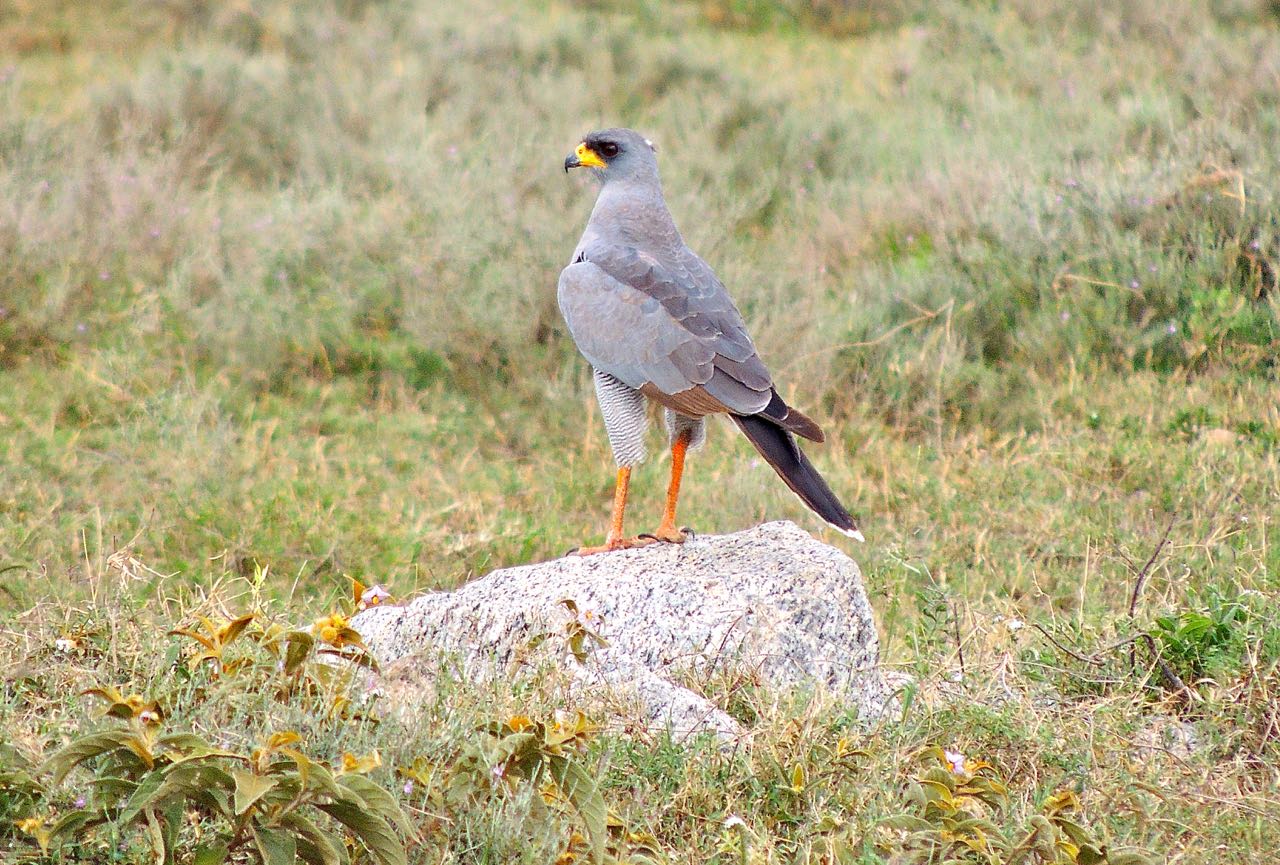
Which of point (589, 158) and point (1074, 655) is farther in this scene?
point (589, 158)

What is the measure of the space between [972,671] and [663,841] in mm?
1215

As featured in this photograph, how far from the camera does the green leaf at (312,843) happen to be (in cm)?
255

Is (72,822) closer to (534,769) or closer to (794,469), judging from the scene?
(534,769)

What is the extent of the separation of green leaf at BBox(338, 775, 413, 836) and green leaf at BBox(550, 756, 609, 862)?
0.37 m

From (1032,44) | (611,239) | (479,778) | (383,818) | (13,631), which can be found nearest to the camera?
(383,818)

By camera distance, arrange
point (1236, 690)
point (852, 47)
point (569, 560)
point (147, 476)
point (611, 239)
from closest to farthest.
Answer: point (1236, 690) < point (569, 560) < point (611, 239) < point (147, 476) < point (852, 47)

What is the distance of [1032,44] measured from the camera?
1249cm

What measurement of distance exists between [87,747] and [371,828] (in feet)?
1.83

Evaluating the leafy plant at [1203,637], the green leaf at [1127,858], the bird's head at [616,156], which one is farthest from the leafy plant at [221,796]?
the bird's head at [616,156]

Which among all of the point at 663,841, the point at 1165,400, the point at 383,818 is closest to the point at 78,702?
the point at 383,818

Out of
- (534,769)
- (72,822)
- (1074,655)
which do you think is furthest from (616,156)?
(72,822)

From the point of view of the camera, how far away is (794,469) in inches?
162

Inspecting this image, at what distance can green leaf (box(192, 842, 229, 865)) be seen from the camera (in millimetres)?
2564

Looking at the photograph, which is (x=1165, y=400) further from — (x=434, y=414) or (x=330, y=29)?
(x=330, y=29)
